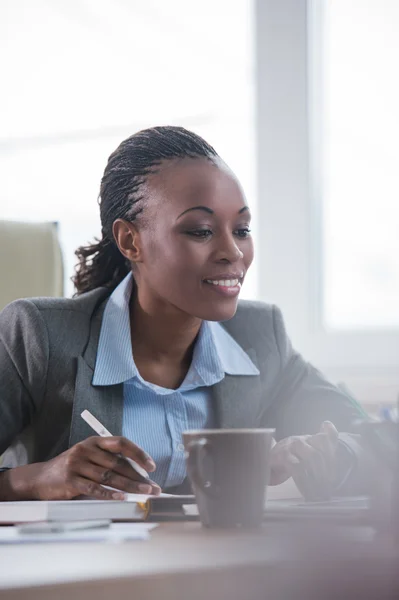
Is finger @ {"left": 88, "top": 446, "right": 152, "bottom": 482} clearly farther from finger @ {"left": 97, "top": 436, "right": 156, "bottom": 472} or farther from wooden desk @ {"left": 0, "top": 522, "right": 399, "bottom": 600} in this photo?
wooden desk @ {"left": 0, "top": 522, "right": 399, "bottom": 600}

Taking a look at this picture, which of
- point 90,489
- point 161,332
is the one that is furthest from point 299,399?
point 90,489

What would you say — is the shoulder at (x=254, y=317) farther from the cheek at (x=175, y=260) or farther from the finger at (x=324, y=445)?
the finger at (x=324, y=445)

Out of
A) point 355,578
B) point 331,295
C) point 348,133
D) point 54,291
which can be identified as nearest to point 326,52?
point 348,133

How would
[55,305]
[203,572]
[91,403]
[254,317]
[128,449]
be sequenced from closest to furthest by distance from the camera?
[203,572] < [128,449] < [91,403] < [55,305] < [254,317]

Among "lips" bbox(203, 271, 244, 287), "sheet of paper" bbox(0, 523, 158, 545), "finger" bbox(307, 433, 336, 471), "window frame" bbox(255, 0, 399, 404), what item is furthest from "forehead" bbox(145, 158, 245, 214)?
"window frame" bbox(255, 0, 399, 404)

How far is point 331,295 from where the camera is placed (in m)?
2.53

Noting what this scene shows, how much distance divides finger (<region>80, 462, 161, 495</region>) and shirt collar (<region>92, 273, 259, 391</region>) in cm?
38

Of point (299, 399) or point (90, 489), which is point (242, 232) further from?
point (90, 489)

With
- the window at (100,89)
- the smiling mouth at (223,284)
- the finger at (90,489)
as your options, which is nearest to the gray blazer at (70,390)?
the smiling mouth at (223,284)

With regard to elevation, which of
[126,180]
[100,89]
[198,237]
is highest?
[100,89]

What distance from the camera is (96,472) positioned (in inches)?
40.1

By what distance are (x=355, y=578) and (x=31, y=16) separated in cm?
263

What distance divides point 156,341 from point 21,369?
0.89ft

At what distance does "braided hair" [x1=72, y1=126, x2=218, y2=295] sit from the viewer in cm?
150
